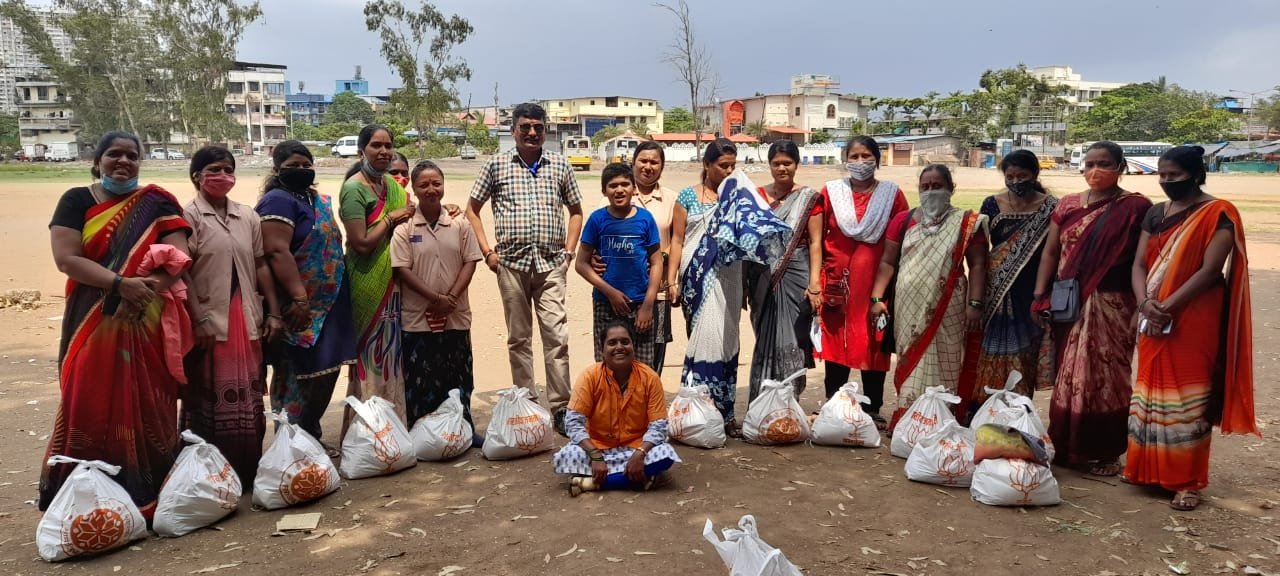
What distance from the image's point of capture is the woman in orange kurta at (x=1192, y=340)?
403 centimetres

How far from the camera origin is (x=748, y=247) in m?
5.00

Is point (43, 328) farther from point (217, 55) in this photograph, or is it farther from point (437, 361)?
point (217, 55)

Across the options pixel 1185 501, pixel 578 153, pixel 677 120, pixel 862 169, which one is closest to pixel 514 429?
pixel 862 169

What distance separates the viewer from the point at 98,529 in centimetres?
347

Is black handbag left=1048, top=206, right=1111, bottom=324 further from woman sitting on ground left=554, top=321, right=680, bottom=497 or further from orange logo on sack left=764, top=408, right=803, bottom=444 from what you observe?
woman sitting on ground left=554, top=321, right=680, bottom=497

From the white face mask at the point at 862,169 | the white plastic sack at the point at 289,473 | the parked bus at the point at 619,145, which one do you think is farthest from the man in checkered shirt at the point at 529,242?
the parked bus at the point at 619,145

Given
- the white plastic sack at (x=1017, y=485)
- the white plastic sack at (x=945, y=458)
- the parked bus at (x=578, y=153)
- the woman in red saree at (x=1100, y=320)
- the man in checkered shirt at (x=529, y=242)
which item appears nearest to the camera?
the white plastic sack at (x=1017, y=485)

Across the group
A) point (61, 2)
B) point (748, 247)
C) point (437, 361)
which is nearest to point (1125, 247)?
point (748, 247)

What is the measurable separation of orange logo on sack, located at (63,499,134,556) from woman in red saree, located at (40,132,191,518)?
29cm

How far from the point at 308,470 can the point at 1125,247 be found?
4.21 m

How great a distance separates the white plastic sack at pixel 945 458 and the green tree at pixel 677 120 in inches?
2682

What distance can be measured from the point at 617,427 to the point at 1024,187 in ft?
8.75

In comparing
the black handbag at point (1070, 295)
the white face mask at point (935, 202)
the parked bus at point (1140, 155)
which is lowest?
the black handbag at point (1070, 295)

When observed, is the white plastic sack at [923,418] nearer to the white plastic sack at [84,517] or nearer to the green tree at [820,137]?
the white plastic sack at [84,517]
